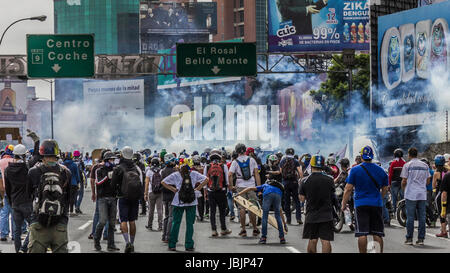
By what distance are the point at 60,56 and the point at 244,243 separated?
59.7ft

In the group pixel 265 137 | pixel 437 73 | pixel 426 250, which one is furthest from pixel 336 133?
pixel 426 250

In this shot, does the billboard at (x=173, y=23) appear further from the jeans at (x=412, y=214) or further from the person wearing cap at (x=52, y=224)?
the person wearing cap at (x=52, y=224)

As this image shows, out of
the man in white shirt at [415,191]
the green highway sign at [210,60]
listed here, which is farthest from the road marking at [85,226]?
the green highway sign at [210,60]

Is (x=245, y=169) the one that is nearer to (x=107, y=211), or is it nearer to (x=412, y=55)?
(x=107, y=211)

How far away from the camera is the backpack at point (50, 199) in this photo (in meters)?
8.64

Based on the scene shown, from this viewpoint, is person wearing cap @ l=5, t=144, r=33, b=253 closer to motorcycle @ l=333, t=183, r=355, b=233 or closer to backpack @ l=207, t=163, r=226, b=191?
backpack @ l=207, t=163, r=226, b=191

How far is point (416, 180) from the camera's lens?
15133 millimetres

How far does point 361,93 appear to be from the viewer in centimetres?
5875

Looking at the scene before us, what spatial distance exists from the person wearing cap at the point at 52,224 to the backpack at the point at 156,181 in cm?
906

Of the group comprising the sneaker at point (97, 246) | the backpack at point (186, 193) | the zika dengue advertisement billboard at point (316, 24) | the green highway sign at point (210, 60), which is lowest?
the sneaker at point (97, 246)

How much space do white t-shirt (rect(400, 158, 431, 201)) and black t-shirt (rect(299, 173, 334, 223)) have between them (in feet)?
15.2

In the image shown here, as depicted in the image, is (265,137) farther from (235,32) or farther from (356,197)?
(356,197)

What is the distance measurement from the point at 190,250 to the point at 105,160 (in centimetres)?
226
